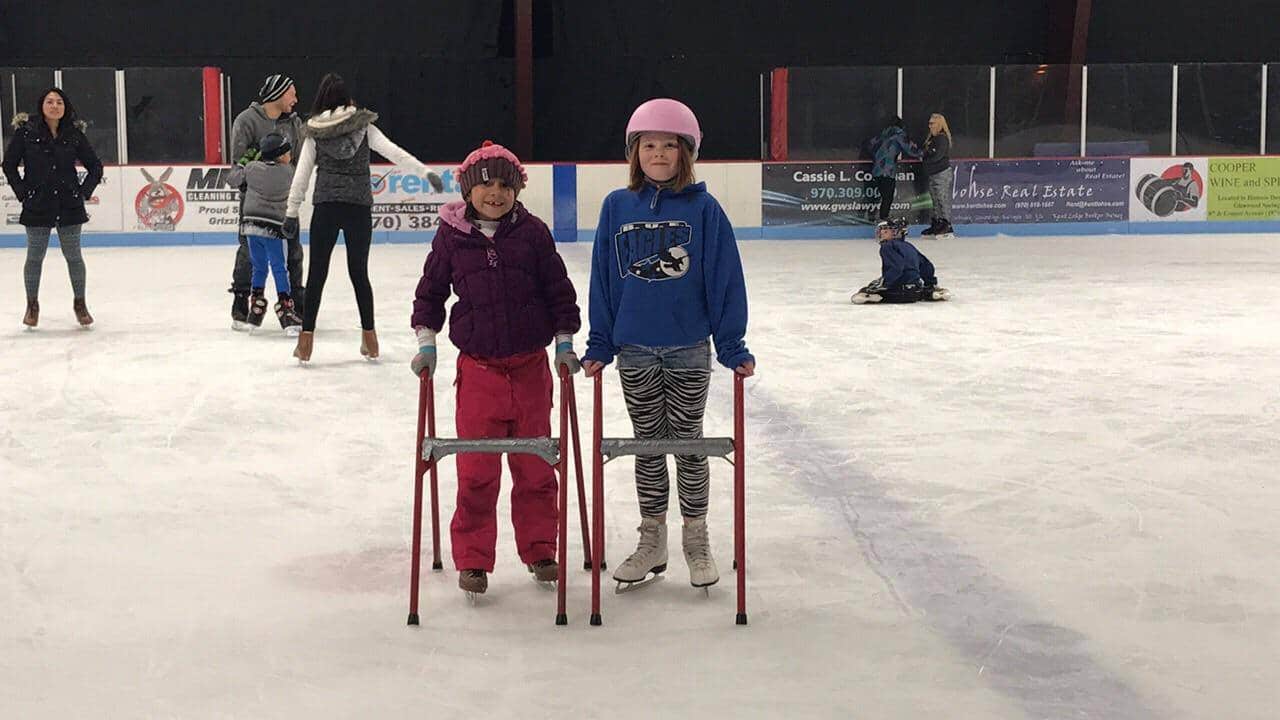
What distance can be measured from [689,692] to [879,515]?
1458mm

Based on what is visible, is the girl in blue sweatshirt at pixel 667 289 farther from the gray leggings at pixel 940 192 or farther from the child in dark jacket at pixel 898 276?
the gray leggings at pixel 940 192

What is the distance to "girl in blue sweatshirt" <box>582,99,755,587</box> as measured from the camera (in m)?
3.28

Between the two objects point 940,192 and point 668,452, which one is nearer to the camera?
point 668,452

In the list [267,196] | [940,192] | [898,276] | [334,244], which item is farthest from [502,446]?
[940,192]

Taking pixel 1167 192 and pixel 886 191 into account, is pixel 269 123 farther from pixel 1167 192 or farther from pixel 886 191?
pixel 1167 192

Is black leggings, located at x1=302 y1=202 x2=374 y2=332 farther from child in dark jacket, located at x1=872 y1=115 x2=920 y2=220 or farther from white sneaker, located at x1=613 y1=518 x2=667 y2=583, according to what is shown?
child in dark jacket, located at x1=872 y1=115 x2=920 y2=220

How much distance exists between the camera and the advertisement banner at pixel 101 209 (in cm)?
1434

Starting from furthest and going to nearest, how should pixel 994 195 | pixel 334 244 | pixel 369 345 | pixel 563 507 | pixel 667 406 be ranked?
1. pixel 994 195
2. pixel 369 345
3. pixel 334 244
4. pixel 667 406
5. pixel 563 507

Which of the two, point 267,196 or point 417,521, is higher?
point 267,196

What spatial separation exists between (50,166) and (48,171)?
1.0 inches

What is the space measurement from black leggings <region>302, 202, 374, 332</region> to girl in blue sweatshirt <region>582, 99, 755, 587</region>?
11.0 ft

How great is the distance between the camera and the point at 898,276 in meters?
9.31

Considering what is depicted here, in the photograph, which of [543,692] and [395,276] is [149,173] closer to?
[395,276]

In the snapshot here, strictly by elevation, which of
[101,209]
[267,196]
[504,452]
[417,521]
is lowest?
[417,521]
